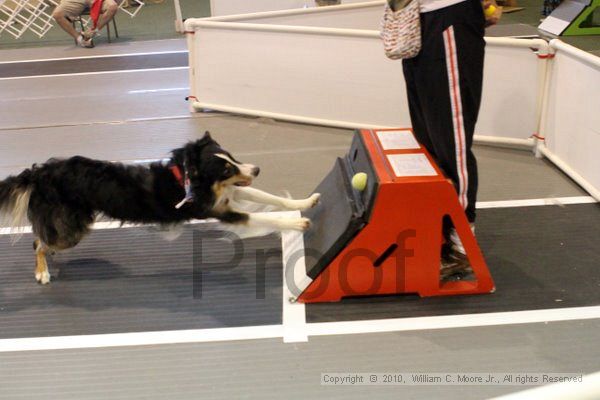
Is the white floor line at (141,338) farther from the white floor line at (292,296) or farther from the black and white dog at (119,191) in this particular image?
the black and white dog at (119,191)

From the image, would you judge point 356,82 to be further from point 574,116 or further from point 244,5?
point 244,5

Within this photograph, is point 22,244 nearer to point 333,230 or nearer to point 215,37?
point 333,230

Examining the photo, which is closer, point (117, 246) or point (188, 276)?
point (188, 276)

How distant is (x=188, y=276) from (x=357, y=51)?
2.30m

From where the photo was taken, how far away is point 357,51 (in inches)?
171

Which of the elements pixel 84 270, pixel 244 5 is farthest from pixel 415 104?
pixel 244 5

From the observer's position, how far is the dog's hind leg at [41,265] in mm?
2822

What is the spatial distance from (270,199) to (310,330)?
2.95 ft

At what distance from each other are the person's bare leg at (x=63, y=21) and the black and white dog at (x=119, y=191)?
5.89 meters

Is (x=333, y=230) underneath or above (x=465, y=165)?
underneath

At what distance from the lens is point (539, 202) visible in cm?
337

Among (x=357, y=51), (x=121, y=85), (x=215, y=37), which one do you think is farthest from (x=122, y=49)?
(x=357, y=51)

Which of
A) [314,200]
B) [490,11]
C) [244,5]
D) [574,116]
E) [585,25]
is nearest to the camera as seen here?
[490,11]

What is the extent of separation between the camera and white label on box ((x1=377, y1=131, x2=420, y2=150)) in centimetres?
275
